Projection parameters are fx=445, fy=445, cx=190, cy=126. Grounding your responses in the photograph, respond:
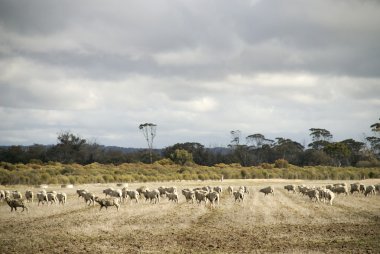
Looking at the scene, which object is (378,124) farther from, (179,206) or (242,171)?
(179,206)

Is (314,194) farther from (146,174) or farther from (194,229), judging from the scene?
(146,174)

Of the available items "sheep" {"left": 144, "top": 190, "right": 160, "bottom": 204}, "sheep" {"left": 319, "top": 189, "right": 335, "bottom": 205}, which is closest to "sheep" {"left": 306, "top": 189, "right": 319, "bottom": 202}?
"sheep" {"left": 319, "top": 189, "right": 335, "bottom": 205}

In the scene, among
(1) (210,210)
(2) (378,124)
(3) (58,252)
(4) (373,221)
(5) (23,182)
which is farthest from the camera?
(2) (378,124)

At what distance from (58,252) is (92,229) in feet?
15.2

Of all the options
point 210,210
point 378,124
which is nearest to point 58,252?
point 210,210

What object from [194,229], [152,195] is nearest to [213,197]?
[152,195]

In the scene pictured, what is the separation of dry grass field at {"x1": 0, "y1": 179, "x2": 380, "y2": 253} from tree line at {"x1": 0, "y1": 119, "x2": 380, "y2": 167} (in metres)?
70.4

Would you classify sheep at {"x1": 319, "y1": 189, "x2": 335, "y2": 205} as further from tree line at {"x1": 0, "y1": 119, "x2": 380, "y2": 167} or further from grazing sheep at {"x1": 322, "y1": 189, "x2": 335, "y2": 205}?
tree line at {"x1": 0, "y1": 119, "x2": 380, "y2": 167}

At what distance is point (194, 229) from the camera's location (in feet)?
67.4

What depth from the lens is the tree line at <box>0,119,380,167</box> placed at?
10641 cm

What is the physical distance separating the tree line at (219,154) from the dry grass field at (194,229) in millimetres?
70395

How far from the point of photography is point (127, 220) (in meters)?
23.6

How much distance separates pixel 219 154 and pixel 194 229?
103m

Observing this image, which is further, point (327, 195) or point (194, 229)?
point (327, 195)
